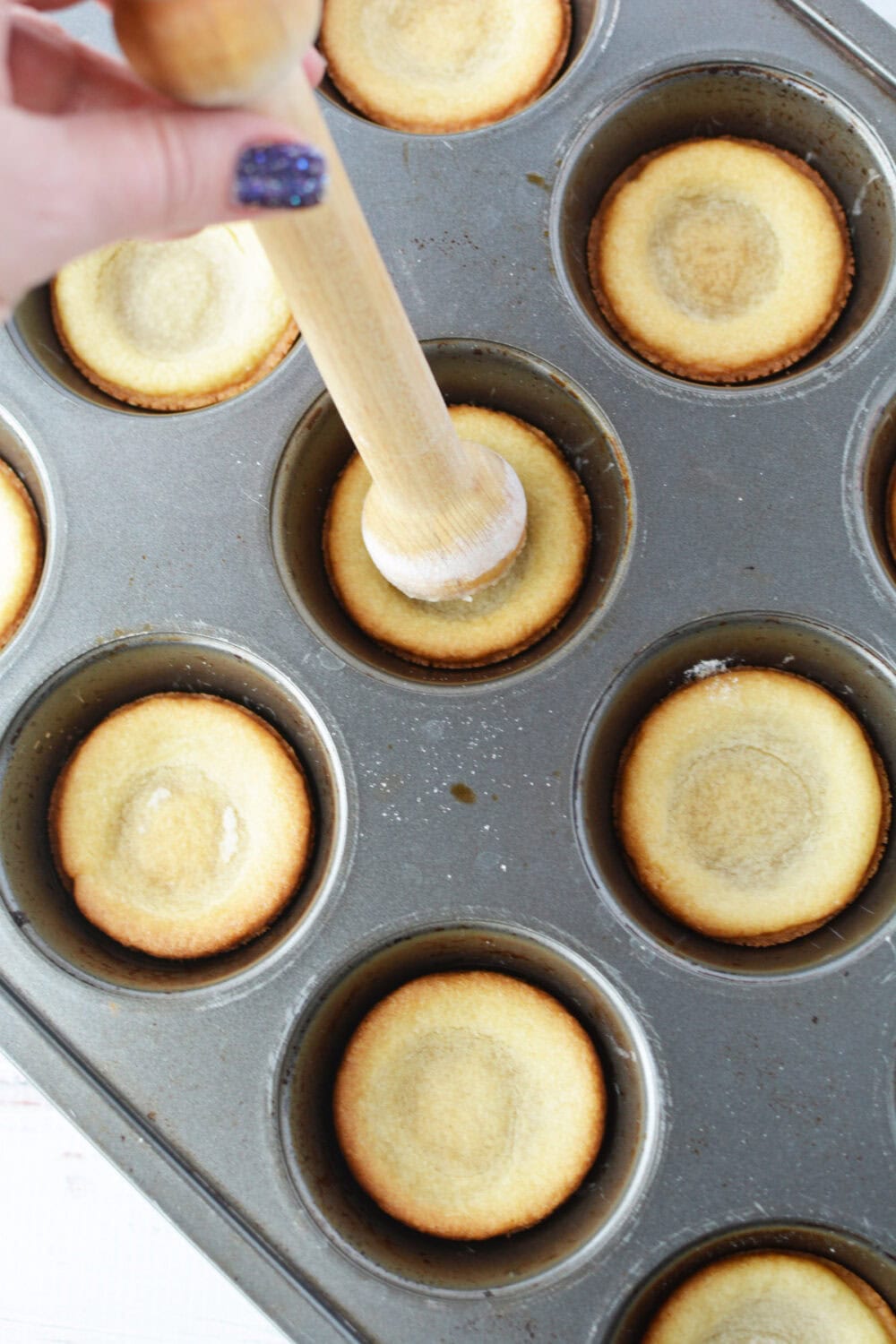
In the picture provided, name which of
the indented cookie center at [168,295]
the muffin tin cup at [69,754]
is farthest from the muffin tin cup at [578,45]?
the muffin tin cup at [69,754]

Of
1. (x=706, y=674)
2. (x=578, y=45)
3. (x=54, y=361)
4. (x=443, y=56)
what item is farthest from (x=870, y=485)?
(x=54, y=361)

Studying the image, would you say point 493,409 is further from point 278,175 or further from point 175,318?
point 278,175

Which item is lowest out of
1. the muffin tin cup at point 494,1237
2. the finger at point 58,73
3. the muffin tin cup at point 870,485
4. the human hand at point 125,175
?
the muffin tin cup at point 494,1237

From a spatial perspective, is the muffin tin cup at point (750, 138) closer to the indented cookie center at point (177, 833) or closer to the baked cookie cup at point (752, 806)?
the baked cookie cup at point (752, 806)

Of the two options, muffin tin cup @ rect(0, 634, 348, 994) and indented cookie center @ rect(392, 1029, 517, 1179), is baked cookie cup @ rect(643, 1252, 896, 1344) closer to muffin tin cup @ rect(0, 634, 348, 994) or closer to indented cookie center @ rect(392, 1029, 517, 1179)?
indented cookie center @ rect(392, 1029, 517, 1179)

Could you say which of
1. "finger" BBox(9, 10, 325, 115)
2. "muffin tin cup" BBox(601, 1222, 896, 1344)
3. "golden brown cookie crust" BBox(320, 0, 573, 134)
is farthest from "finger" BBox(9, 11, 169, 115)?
"muffin tin cup" BBox(601, 1222, 896, 1344)
